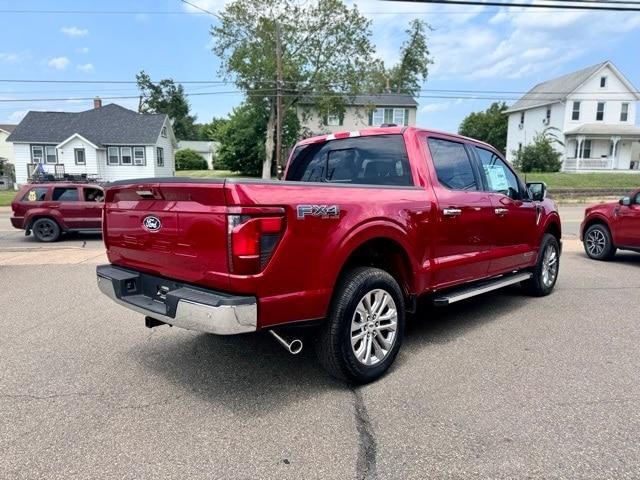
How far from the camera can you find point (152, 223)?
11.5 ft

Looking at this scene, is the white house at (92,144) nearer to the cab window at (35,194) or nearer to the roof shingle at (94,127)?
the roof shingle at (94,127)

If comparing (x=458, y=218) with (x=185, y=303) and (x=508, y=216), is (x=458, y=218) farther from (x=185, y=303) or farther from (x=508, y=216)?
(x=185, y=303)

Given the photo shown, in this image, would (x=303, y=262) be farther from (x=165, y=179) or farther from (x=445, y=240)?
(x=445, y=240)

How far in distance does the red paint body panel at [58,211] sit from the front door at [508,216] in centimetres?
1064

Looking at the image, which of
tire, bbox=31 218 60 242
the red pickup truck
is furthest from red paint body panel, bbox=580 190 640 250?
tire, bbox=31 218 60 242

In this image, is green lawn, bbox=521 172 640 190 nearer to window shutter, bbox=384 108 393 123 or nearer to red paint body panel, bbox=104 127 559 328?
window shutter, bbox=384 108 393 123

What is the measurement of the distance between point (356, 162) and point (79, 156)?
36452 millimetres

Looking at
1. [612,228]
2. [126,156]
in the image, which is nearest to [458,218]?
[612,228]

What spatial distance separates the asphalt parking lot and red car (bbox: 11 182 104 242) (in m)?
7.89

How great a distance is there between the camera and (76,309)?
5.95m

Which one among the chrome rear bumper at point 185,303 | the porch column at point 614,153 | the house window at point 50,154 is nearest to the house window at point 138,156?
the house window at point 50,154

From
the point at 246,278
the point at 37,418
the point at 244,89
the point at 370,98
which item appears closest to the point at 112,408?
the point at 37,418

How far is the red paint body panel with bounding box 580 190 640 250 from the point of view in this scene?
873 cm

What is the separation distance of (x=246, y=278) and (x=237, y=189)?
551 millimetres
